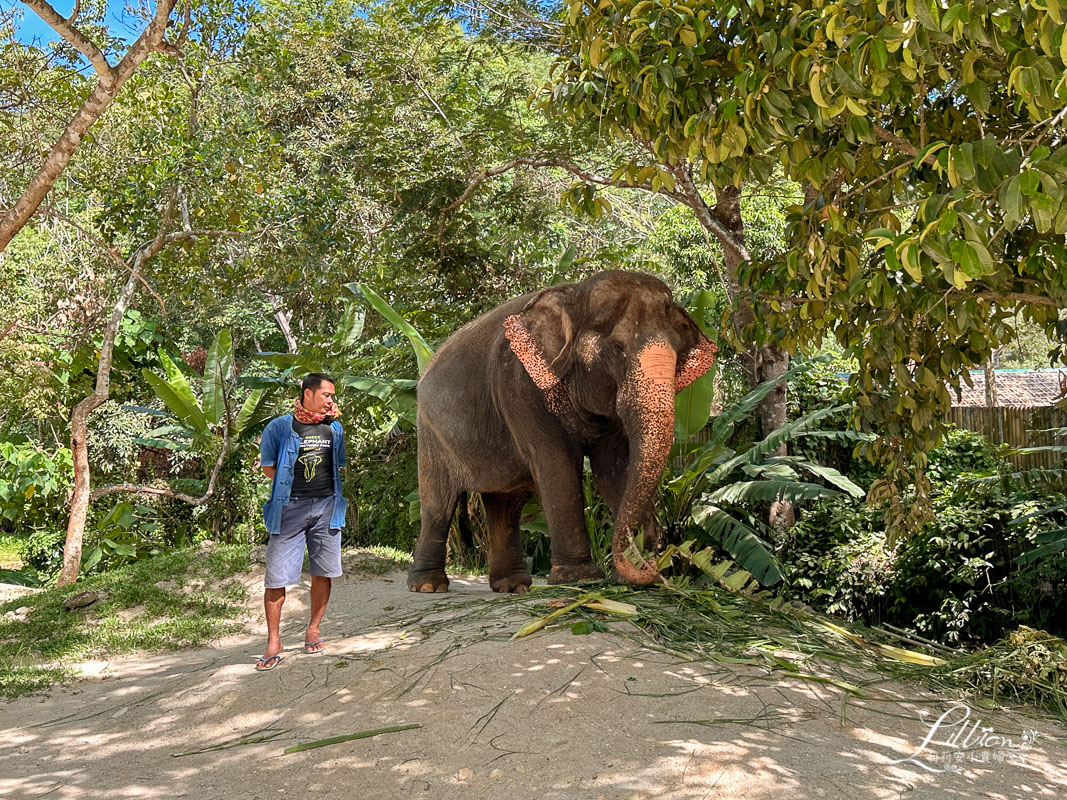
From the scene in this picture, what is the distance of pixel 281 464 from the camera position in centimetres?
571

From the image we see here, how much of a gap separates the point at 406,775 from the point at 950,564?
21.1 ft

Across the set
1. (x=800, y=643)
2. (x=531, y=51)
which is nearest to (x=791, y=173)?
(x=800, y=643)

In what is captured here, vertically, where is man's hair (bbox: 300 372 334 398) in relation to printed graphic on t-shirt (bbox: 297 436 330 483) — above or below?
above

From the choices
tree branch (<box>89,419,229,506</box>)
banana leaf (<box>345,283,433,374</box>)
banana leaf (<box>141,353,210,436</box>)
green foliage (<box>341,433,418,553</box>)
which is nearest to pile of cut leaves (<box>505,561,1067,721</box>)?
banana leaf (<box>345,283,433,374</box>)

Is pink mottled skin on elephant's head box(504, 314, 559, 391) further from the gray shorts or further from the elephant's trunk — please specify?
the gray shorts

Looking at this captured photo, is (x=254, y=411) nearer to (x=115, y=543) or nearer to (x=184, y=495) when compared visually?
(x=184, y=495)

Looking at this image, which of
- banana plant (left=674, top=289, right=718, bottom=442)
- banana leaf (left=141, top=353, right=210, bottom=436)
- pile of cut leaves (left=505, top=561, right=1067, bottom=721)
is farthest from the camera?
banana leaf (left=141, top=353, right=210, bottom=436)

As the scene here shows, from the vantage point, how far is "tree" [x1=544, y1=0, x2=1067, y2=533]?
321cm

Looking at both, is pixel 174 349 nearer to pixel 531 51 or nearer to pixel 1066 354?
pixel 531 51

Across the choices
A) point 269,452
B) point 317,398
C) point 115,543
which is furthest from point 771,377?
point 115,543

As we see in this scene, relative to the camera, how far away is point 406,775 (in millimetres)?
3939
